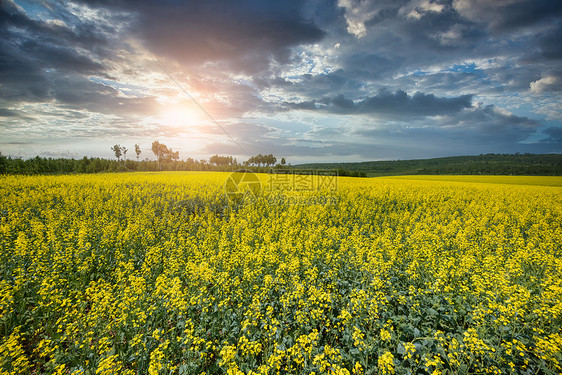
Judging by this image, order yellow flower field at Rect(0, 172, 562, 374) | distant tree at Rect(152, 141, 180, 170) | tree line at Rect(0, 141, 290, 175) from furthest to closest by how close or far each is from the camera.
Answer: distant tree at Rect(152, 141, 180, 170)
tree line at Rect(0, 141, 290, 175)
yellow flower field at Rect(0, 172, 562, 374)

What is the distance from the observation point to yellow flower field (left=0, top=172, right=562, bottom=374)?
398 cm

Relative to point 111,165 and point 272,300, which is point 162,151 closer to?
point 111,165

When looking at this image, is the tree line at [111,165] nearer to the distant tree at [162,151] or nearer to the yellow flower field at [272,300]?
the distant tree at [162,151]

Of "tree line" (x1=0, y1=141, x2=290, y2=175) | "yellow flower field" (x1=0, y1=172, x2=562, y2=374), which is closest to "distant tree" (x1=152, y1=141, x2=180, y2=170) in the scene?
"tree line" (x1=0, y1=141, x2=290, y2=175)

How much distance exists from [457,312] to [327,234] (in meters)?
5.66

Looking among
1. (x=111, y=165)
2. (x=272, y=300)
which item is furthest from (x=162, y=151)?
(x=272, y=300)

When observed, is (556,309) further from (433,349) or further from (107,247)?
(107,247)

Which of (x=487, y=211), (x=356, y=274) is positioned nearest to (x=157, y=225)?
(x=356, y=274)

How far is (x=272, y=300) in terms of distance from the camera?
5.95 meters

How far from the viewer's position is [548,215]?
601 inches

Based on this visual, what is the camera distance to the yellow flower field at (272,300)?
3.98m

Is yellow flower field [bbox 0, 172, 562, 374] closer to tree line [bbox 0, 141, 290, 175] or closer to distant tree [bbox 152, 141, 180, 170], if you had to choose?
tree line [bbox 0, 141, 290, 175]

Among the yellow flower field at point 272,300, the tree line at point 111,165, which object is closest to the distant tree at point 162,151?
the tree line at point 111,165

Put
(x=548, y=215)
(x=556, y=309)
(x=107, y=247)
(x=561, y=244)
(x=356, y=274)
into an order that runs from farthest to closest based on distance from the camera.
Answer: (x=548, y=215) → (x=561, y=244) → (x=107, y=247) → (x=356, y=274) → (x=556, y=309)
